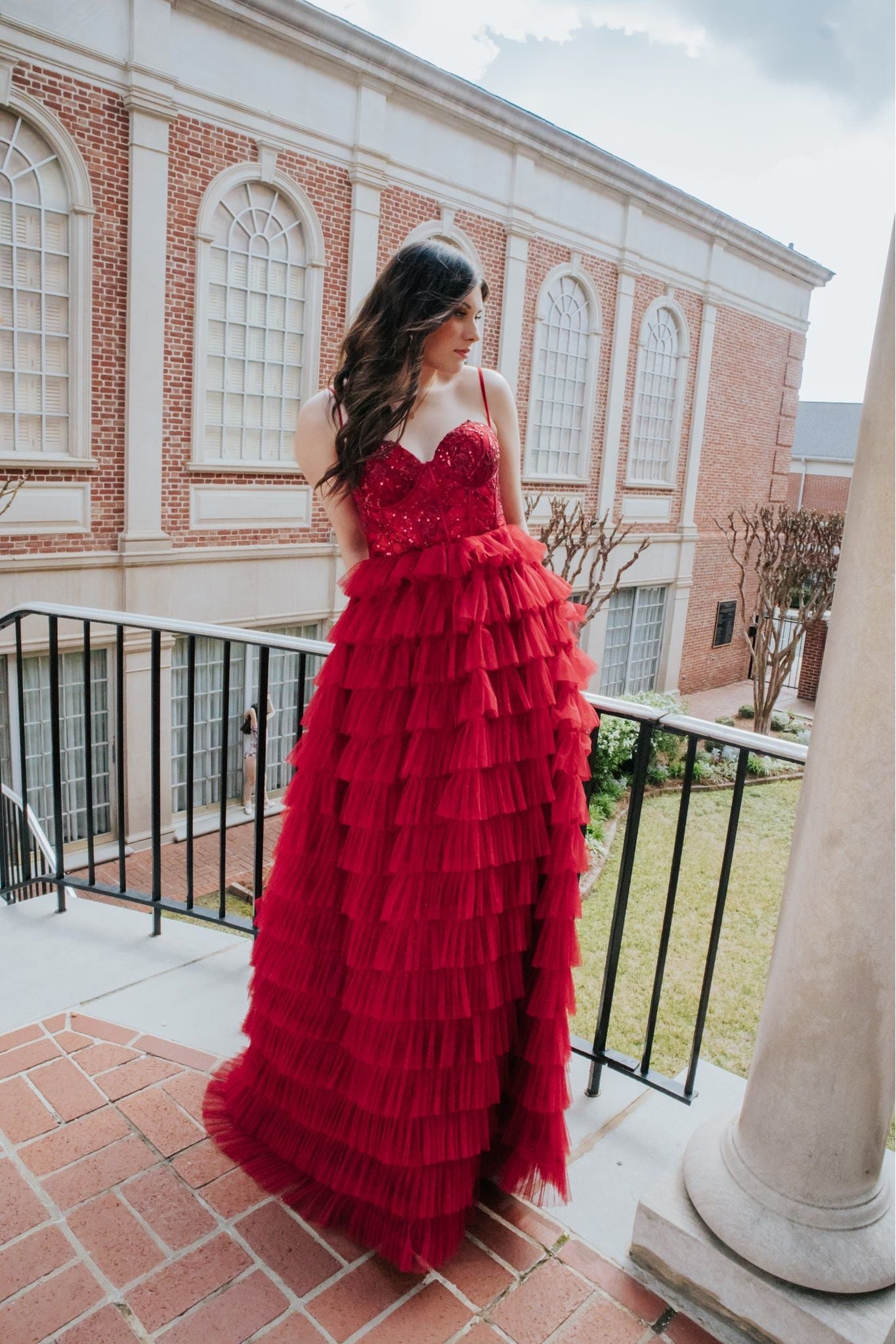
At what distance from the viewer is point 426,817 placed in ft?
4.91

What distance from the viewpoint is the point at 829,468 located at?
810 inches

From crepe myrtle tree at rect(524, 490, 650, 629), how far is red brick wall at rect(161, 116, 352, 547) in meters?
2.75

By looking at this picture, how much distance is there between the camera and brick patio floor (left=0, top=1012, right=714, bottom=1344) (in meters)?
1.47

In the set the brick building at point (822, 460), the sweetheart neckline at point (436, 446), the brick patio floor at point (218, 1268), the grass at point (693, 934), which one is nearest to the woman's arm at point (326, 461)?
the sweetheart neckline at point (436, 446)

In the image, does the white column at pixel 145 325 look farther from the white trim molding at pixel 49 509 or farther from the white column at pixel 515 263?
the white column at pixel 515 263

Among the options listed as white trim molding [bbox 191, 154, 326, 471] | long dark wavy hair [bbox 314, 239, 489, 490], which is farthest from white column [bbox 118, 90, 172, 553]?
long dark wavy hair [bbox 314, 239, 489, 490]

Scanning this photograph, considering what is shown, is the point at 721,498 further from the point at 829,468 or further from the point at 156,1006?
the point at 156,1006

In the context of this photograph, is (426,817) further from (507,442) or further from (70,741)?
(70,741)

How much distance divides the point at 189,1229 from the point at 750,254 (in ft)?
49.9

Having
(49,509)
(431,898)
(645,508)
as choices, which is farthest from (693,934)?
(645,508)

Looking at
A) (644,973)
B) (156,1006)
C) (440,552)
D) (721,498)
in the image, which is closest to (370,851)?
(440,552)

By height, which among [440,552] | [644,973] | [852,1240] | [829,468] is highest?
[829,468]

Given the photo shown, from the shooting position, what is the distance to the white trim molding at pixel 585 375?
11023mm

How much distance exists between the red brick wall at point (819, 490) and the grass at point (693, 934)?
12476 millimetres
